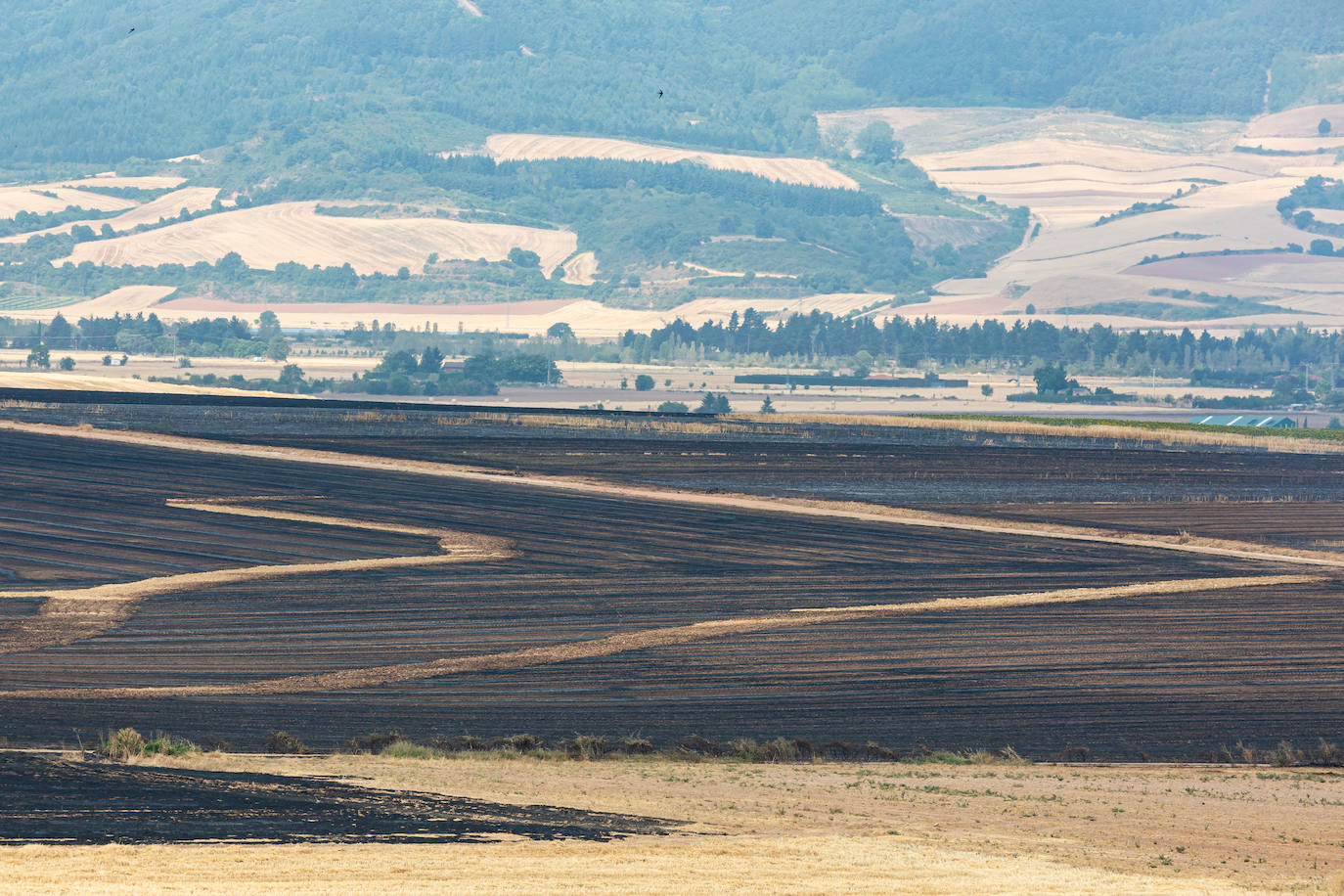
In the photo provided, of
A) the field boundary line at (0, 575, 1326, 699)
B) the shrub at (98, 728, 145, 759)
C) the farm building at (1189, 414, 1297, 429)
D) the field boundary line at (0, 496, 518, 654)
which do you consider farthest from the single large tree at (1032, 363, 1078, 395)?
the shrub at (98, 728, 145, 759)

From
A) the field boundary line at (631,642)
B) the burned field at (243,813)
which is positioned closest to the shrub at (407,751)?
the burned field at (243,813)

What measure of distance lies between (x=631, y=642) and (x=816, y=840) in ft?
63.5

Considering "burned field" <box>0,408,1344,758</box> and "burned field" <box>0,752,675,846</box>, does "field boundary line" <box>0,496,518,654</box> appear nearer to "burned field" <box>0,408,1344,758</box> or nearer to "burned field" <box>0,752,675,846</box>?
"burned field" <box>0,408,1344,758</box>

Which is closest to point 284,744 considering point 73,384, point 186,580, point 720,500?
point 186,580

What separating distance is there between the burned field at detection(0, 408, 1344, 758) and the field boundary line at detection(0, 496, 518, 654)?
237 millimetres

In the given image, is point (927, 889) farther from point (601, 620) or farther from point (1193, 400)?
point (1193, 400)

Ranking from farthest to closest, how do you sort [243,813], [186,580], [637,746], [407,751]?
[186,580] → [637,746] → [407,751] → [243,813]

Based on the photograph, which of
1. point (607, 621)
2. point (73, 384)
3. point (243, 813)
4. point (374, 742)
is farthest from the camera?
point (73, 384)

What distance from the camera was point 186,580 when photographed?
48781 mm

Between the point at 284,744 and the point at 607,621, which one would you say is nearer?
the point at 284,744

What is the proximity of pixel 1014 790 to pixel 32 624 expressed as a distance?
27847 millimetres

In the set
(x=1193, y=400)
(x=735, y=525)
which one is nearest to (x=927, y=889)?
(x=735, y=525)

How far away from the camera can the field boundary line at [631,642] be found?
38.1m

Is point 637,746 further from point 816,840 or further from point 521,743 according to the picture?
point 816,840
